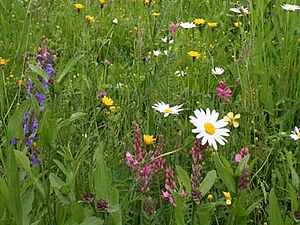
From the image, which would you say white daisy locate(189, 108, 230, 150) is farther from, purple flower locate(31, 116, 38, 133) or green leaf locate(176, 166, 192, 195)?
purple flower locate(31, 116, 38, 133)

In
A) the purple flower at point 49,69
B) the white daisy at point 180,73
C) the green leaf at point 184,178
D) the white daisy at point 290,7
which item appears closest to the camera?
the green leaf at point 184,178

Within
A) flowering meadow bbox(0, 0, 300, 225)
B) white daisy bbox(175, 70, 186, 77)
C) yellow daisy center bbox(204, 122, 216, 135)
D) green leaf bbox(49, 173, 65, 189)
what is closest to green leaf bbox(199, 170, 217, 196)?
flowering meadow bbox(0, 0, 300, 225)

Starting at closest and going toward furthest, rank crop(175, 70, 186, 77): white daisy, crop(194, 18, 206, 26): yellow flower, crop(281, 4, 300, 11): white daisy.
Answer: crop(175, 70, 186, 77): white daisy, crop(281, 4, 300, 11): white daisy, crop(194, 18, 206, 26): yellow flower

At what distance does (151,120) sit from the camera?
204 centimetres

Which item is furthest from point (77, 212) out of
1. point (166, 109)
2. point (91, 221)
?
point (166, 109)

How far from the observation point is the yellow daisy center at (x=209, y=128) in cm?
146

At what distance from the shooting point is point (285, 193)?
1.80 meters

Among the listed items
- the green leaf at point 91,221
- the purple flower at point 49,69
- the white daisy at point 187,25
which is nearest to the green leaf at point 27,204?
the green leaf at point 91,221

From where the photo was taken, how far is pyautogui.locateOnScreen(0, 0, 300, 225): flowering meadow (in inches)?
52.7

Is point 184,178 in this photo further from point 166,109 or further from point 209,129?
point 166,109

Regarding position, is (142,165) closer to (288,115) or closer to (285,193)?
(285,193)

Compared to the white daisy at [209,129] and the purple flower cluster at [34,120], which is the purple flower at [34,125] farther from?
the white daisy at [209,129]

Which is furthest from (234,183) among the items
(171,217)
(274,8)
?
(274,8)

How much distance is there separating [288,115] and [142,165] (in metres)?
0.96
